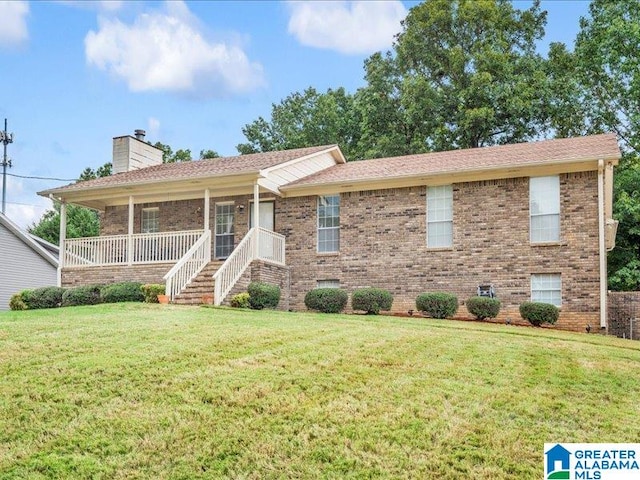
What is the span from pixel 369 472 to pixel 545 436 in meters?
1.75

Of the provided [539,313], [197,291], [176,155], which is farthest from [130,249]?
[176,155]

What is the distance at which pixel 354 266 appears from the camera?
66.1 feet

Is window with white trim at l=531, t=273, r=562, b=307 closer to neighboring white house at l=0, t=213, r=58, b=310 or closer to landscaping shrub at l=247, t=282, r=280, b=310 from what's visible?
landscaping shrub at l=247, t=282, r=280, b=310

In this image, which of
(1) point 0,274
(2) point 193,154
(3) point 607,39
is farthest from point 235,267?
(2) point 193,154

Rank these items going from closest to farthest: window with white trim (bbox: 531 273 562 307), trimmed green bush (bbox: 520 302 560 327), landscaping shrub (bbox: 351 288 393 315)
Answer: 1. trimmed green bush (bbox: 520 302 560 327)
2. window with white trim (bbox: 531 273 562 307)
3. landscaping shrub (bbox: 351 288 393 315)

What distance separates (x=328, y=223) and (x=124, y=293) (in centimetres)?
581

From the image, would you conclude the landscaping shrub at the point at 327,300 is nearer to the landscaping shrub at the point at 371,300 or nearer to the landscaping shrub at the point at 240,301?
the landscaping shrub at the point at 371,300

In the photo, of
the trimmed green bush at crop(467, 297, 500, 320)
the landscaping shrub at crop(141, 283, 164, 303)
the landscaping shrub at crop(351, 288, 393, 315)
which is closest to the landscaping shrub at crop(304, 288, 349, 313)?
the landscaping shrub at crop(351, 288, 393, 315)

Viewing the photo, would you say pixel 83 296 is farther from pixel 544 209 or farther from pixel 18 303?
pixel 544 209

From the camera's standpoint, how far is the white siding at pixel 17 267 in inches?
1111

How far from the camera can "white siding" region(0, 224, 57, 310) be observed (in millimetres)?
28219

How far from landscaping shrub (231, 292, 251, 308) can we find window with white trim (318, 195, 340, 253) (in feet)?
11.4

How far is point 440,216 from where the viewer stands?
19.3 metres

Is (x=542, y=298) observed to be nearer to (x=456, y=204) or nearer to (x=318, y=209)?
(x=456, y=204)
